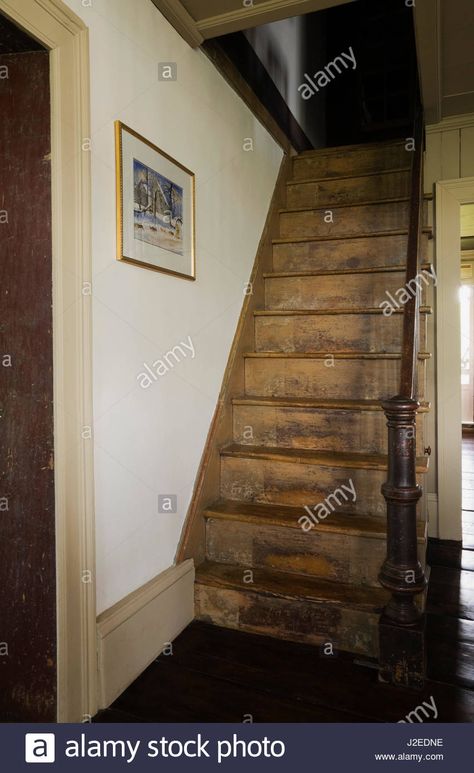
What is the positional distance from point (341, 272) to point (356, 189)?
0.79m

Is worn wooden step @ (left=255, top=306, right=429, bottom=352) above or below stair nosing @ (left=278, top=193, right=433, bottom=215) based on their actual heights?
below

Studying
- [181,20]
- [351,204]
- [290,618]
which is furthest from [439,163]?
[290,618]

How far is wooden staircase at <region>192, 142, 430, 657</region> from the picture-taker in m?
1.98

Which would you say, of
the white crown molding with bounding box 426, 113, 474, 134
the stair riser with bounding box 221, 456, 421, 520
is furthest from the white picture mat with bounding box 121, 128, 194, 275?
the white crown molding with bounding box 426, 113, 474, 134

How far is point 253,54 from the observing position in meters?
3.03

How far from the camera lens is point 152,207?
6.05 feet

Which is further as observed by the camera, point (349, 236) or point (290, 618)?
point (349, 236)

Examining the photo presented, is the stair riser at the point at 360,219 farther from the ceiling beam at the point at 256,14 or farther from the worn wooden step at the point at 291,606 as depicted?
the worn wooden step at the point at 291,606

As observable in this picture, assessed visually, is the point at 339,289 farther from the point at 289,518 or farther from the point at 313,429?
the point at 289,518

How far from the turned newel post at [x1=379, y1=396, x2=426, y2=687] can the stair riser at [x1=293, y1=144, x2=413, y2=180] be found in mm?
2240

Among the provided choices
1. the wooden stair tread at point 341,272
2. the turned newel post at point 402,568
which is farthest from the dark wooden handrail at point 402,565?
the wooden stair tread at point 341,272

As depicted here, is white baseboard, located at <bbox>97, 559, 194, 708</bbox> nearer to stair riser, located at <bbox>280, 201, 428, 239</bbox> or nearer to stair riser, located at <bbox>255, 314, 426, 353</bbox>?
stair riser, located at <bbox>255, 314, 426, 353</bbox>

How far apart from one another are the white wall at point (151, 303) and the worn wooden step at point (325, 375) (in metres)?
0.25
